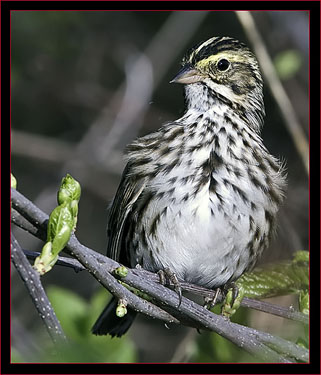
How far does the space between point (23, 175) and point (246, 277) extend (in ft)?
9.34

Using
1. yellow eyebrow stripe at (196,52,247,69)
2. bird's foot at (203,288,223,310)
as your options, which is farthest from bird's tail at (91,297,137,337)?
yellow eyebrow stripe at (196,52,247,69)

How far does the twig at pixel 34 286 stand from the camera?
5.49 feet

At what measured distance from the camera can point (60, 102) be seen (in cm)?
552

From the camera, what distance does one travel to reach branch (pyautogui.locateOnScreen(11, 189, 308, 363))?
1.87 m

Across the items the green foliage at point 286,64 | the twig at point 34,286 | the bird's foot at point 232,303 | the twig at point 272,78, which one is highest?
the green foliage at point 286,64

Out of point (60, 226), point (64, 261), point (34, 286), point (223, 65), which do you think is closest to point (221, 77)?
point (223, 65)

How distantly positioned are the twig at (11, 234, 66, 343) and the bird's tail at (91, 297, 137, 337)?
4.85 ft

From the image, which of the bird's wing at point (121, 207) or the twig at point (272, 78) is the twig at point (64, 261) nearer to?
the bird's wing at point (121, 207)

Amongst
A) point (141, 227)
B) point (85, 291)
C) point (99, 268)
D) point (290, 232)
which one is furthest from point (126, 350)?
point (85, 291)

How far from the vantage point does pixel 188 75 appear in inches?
121

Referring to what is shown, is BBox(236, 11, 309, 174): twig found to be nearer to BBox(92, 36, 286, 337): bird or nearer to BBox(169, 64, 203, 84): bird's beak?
BBox(92, 36, 286, 337): bird

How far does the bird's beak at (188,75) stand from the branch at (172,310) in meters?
1.01

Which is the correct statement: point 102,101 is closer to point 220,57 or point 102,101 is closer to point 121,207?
point 220,57

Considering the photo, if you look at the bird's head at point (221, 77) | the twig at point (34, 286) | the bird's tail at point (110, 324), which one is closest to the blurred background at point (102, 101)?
the bird's head at point (221, 77)
